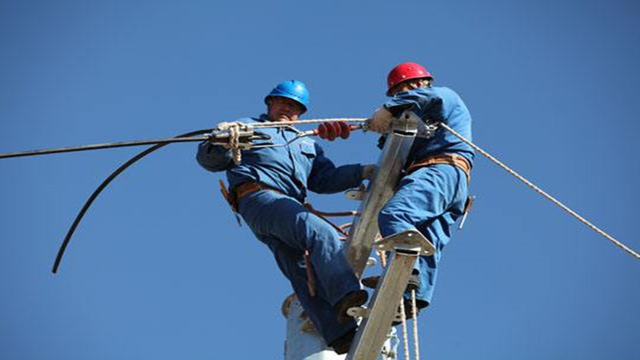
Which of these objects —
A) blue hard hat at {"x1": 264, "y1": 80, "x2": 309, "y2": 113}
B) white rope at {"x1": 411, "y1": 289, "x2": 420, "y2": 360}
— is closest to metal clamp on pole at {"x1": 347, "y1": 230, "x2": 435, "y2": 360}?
white rope at {"x1": 411, "y1": 289, "x2": 420, "y2": 360}

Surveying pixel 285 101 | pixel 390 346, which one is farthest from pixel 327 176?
pixel 390 346

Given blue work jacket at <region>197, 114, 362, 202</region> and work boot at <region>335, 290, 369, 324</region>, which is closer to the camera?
work boot at <region>335, 290, 369, 324</region>

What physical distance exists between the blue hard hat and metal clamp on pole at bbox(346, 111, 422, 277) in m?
1.37

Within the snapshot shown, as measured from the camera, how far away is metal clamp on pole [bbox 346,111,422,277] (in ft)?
18.8

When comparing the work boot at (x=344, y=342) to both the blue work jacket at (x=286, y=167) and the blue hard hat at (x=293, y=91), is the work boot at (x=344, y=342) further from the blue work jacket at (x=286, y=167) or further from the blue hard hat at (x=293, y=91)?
the blue hard hat at (x=293, y=91)

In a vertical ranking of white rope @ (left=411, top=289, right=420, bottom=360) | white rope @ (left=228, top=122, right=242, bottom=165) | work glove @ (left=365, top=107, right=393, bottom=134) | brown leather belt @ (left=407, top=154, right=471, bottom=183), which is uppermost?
work glove @ (left=365, top=107, right=393, bottom=134)

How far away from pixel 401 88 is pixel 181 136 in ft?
5.16

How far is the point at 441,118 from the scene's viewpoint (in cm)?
603

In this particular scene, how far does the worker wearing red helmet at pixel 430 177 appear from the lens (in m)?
5.43

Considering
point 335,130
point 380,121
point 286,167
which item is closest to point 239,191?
point 286,167

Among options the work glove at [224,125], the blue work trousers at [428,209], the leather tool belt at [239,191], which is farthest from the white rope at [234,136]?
the blue work trousers at [428,209]

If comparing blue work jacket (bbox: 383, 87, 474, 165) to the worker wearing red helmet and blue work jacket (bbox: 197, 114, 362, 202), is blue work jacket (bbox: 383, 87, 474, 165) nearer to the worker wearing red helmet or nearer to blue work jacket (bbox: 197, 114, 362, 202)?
the worker wearing red helmet

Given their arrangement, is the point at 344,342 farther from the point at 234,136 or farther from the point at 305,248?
the point at 234,136

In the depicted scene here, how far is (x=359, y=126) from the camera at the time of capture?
5.98 meters
